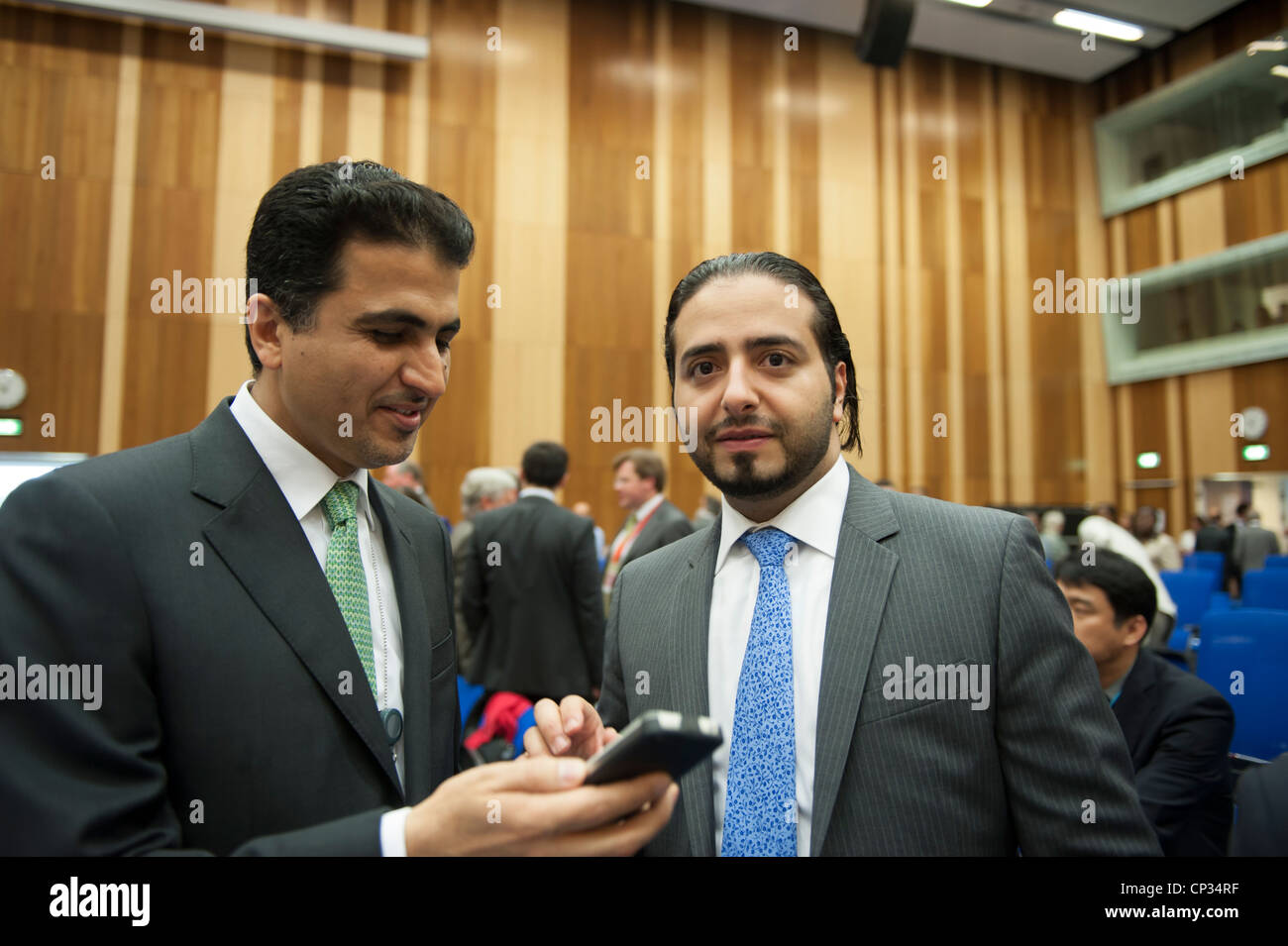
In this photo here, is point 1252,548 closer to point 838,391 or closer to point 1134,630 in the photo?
point 1134,630

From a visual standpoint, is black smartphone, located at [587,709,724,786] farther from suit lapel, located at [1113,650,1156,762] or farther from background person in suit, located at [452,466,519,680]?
background person in suit, located at [452,466,519,680]

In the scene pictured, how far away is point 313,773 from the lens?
1.06 meters

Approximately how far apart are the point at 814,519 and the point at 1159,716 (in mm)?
1779

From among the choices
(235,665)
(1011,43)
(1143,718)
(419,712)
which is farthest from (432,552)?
(1011,43)

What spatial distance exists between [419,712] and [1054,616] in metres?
0.99

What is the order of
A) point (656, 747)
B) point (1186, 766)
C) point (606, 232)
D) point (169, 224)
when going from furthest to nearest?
point (606, 232), point (169, 224), point (1186, 766), point (656, 747)

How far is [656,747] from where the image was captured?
0.76 meters

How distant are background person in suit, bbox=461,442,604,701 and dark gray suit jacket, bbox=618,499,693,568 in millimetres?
245

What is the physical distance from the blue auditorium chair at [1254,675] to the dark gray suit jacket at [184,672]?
3.43 meters

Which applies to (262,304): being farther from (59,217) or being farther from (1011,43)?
(1011,43)

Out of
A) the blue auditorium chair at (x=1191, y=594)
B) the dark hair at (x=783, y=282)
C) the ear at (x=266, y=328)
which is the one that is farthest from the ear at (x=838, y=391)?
the blue auditorium chair at (x=1191, y=594)

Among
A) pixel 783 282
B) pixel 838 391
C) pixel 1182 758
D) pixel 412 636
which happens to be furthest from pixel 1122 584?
pixel 412 636

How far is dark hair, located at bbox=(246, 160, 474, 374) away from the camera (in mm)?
1225

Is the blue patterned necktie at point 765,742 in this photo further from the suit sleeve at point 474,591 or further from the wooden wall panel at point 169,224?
the wooden wall panel at point 169,224
